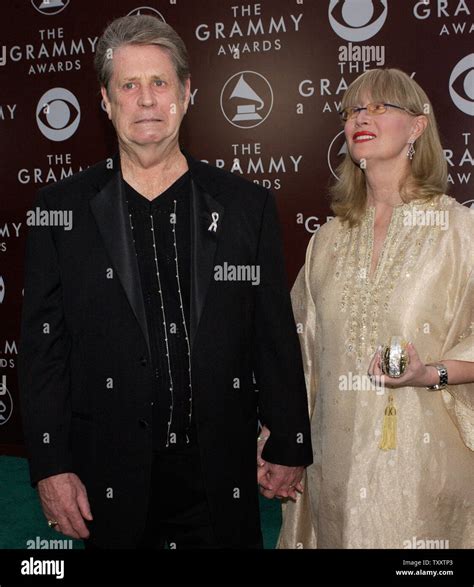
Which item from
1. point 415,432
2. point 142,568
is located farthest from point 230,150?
point 142,568

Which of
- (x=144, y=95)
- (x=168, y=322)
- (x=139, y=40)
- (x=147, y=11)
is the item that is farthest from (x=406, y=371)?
(x=147, y=11)

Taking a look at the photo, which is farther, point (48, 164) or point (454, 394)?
point (48, 164)

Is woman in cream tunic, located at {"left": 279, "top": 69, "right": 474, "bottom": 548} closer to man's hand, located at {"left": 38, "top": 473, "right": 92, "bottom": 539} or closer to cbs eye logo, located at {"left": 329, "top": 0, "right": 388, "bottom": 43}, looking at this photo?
man's hand, located at {"left": 38, "top": 473, "right": 92, "bottom": 539}

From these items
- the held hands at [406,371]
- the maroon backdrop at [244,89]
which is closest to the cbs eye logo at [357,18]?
the maroon backdrop at [244,89]

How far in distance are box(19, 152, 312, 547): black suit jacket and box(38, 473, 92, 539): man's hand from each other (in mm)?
31

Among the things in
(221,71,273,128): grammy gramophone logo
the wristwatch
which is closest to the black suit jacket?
the wristwatch

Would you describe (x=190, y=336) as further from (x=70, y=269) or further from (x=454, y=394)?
(x=454, y=394)

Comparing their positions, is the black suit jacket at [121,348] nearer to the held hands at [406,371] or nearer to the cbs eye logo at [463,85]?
the held hands at [406,371]

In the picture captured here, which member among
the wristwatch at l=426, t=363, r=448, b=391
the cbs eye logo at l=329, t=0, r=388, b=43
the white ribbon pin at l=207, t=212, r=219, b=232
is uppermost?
the cbs eye logo at l=329, t=0, r=388, b=43

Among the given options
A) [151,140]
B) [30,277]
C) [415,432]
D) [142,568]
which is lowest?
[142,568]

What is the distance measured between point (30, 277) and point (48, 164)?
3.78 metres

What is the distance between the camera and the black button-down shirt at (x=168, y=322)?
74.9 inches

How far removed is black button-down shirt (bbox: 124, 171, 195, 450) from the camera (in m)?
1.90

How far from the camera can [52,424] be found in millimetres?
1897
